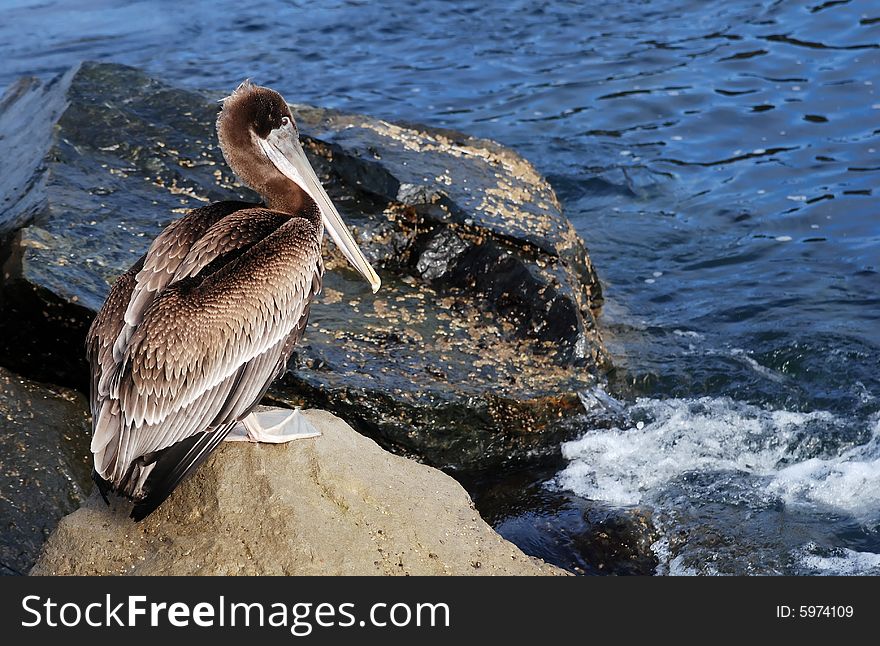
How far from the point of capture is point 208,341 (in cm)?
489

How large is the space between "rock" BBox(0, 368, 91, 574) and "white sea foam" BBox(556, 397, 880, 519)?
283cm

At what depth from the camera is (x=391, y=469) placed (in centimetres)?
508

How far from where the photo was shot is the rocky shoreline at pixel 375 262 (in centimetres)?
643

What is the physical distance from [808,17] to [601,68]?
282 cm

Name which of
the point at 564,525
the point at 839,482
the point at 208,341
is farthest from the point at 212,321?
the point at 839,482

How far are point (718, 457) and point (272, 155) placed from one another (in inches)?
135

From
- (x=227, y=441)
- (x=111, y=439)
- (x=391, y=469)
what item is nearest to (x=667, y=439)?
(x=391, y=469)

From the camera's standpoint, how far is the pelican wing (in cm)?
469

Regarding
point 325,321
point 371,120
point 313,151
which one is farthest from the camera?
point 371,120

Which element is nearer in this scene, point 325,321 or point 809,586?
point 809,586

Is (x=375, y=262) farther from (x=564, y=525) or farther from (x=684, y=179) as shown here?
(x=684, y=179)

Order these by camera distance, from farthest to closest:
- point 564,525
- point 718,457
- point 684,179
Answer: point 684,179 < point 718,457 < point 564,525

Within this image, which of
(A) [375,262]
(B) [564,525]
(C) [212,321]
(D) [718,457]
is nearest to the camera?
(C) [212,321]

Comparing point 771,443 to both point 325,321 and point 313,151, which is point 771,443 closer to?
point 325,321
